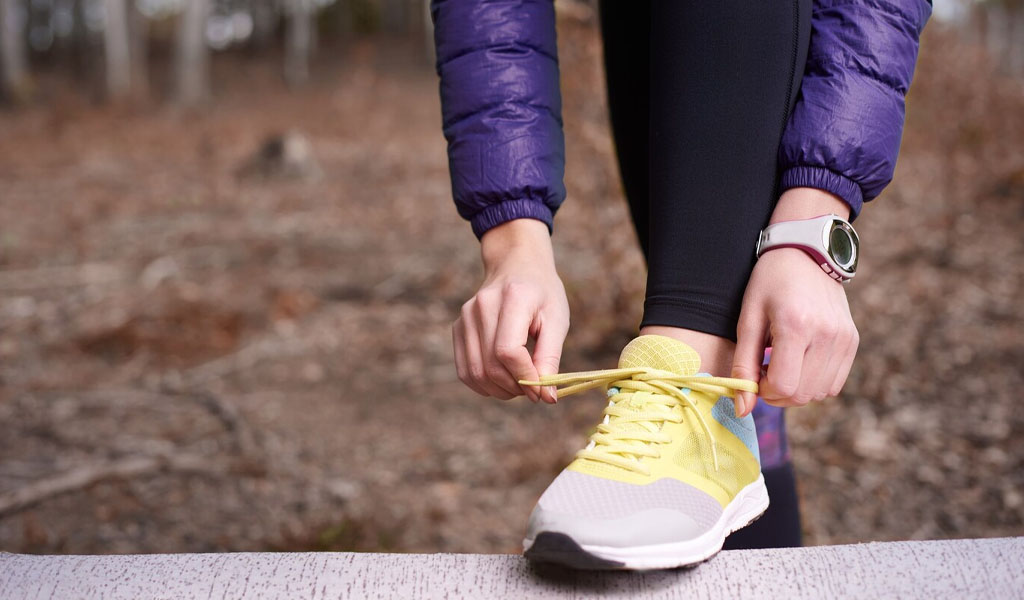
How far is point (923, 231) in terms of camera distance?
4527 mm

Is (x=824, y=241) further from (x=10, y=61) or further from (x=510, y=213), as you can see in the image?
(x=10, y=61)

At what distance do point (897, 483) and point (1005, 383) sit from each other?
809mm

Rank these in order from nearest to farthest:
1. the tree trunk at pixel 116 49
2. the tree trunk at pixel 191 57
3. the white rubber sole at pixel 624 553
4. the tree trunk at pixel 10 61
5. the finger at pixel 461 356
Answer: the white rubber sole at pixel 624 553, the finger at pixel 461 356, the tree trunk at pixel 10 61, the tree trunk at pixel 116 49, the tree trunk at pixel 191 57

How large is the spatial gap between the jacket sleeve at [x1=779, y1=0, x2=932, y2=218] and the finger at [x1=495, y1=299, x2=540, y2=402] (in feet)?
1.24

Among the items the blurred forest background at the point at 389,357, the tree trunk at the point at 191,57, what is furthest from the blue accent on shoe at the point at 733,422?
the tree trunk at the point at 191,57

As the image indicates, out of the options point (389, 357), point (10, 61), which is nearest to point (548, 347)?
point (389, 357)

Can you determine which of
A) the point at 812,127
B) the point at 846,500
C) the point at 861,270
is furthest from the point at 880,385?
the point at 812,127

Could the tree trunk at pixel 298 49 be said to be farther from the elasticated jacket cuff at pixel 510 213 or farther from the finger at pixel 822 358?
the finger at pixel 822 358

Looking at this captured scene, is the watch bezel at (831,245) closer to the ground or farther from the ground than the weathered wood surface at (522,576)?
farther from the ground

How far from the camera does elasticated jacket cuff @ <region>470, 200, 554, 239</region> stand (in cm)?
106

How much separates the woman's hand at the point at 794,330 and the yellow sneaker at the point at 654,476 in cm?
4

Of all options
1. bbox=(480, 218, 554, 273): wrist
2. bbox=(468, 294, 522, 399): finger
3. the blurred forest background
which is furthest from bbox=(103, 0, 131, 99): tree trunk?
bbox=(468, 294, 522, 399): finger

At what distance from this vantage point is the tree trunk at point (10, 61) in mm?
11812

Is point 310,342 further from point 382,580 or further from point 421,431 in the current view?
point 382,580
